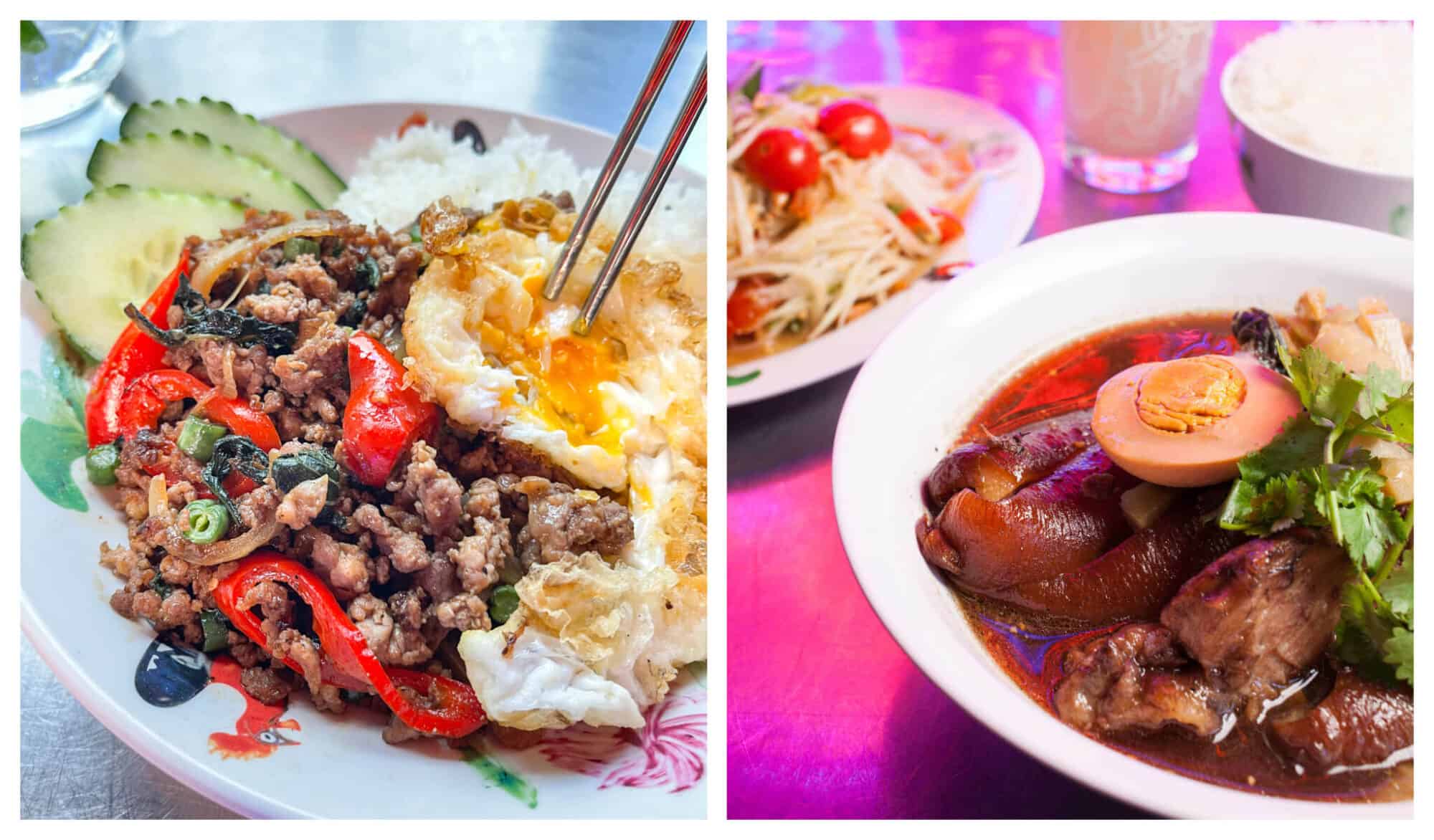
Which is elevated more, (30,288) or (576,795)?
(30,288)

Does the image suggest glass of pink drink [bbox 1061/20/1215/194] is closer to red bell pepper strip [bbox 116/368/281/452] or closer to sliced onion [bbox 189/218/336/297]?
sliced onion [bbox 189/218/336/297]

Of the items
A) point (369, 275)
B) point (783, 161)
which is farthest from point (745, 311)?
point (369, 275)

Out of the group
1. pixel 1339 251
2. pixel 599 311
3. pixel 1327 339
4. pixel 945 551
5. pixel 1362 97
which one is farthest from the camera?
pixel 1362 97

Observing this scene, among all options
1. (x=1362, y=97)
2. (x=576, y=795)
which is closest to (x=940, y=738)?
(x=576, y=795)

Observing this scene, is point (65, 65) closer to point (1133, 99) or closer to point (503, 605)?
point (503, 605)

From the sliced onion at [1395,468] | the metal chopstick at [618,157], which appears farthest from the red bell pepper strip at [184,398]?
the sliced onion at [1395,468]

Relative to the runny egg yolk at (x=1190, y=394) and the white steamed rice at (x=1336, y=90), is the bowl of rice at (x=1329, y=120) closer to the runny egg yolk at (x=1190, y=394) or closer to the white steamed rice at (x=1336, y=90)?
the white steamed rice at (x=1336, y=90)

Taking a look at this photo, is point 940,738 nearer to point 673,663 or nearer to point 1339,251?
point 673,663
